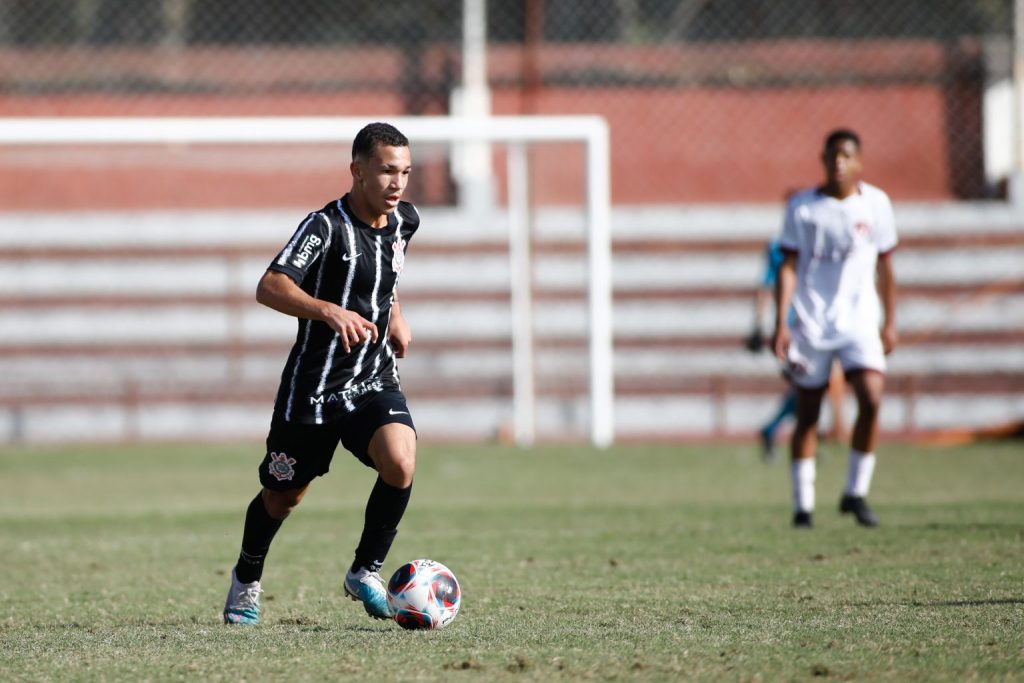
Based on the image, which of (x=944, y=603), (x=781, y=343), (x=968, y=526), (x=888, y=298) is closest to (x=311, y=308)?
(x=944, y=603)

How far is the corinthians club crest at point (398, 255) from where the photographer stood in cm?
566

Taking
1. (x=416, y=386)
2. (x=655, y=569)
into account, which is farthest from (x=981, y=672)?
(x=416, y=386)

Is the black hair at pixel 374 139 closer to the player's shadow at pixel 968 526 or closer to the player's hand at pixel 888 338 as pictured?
the player's hand at pixel 888 338

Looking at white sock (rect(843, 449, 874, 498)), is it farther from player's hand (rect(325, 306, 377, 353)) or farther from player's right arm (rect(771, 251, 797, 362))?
player's hand (rect(325, 306, 377, 353))

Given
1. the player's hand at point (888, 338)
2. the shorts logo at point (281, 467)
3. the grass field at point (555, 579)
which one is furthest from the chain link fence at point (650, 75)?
the shorts logo at point (281, 467)

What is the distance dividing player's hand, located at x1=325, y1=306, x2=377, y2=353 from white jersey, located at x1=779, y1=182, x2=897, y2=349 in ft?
13.0

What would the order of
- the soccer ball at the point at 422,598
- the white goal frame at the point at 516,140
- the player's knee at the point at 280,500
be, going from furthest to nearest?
the white goal frame at the point at 516,140, the player's knee at the point at 280,500, the soccer ball at the point at 422,598

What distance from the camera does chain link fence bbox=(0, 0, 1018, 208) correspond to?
18594 mm

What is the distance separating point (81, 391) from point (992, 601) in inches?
568

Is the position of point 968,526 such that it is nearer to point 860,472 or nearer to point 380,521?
point 860,472

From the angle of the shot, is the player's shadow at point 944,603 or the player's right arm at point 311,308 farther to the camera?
the player's shadow at point 944,603

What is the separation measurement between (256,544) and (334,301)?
986 millimetres

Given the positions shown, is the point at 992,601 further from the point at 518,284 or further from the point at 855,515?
the point at 518,284

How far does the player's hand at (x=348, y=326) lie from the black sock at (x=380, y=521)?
61 centimetres
